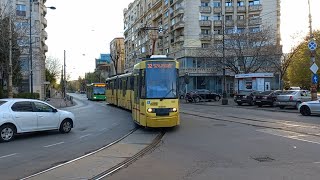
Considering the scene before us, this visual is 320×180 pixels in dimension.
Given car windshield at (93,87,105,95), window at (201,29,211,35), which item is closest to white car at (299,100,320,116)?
car windshield at (93,87,105,95)

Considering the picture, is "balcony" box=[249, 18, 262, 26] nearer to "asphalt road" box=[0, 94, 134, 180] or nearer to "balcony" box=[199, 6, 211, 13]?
"balcony" box=[199, 6, 211, 13]

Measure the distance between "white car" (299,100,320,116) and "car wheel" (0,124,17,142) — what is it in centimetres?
1771

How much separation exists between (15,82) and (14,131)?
40.4m

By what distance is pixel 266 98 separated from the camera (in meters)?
35.1

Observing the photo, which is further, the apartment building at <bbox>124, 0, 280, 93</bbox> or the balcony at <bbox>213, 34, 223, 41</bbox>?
the balcony at <bbox>213, 34, 223, 41</bbox>

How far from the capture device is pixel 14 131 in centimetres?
1502

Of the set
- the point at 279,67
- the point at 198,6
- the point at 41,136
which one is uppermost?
the point at 198,6

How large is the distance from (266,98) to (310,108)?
10445 mm

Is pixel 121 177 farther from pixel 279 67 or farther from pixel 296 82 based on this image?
pixel 296 82

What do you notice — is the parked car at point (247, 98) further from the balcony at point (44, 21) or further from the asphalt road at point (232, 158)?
the balcony at point (44, 21)

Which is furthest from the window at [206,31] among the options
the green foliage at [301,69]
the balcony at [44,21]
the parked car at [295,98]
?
the parked car at [295,98]

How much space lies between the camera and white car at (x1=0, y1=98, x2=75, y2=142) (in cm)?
1473

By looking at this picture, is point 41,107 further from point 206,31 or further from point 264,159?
point 206,31

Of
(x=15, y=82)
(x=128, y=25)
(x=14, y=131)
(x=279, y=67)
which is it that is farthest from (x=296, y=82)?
(x=14, y=131)
